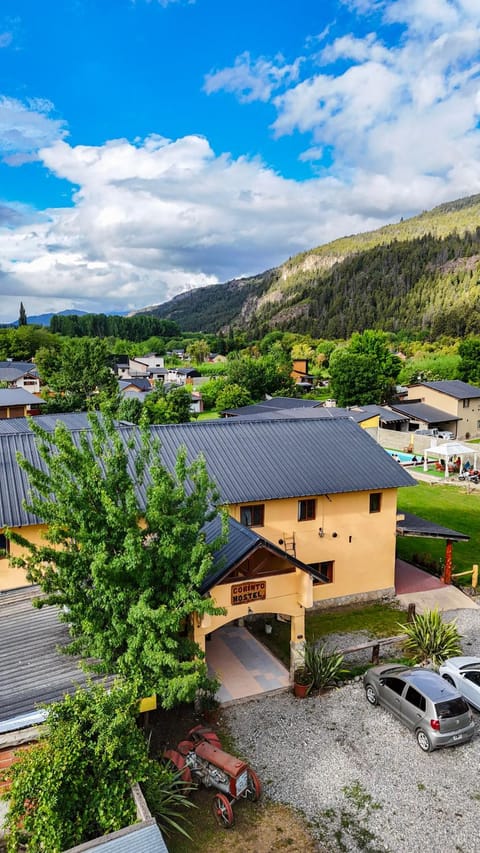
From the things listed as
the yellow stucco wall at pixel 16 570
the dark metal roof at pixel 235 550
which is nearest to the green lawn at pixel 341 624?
the dark metal roof at pixel 235 550

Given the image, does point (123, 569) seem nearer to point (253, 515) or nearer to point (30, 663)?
point (30, 663)

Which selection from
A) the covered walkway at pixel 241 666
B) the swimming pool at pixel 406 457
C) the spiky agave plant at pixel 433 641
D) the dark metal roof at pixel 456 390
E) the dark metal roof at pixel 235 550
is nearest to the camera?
the dark metal roof at pixel 235 550

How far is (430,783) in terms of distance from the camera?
12.2m

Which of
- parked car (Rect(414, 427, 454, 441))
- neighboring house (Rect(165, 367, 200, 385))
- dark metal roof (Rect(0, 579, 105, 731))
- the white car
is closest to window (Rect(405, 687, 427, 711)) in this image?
the white car

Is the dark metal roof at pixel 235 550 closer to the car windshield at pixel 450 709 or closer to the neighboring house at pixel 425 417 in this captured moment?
the car windshield at pixel 450 709

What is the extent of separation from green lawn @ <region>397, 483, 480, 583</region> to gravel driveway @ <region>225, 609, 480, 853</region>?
14.1m

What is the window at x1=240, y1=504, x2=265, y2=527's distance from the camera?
2064cm

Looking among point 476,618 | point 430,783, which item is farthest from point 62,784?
point 476,618

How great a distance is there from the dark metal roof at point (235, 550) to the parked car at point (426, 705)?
3.34m

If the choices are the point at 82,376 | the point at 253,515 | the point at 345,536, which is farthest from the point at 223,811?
the point at 82,376

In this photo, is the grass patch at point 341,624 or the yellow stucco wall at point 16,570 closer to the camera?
the yellow stucco wall at point 16,570

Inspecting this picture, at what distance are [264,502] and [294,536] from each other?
78.9 inches

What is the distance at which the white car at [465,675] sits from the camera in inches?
591

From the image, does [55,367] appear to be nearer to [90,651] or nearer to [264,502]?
[264,502]
